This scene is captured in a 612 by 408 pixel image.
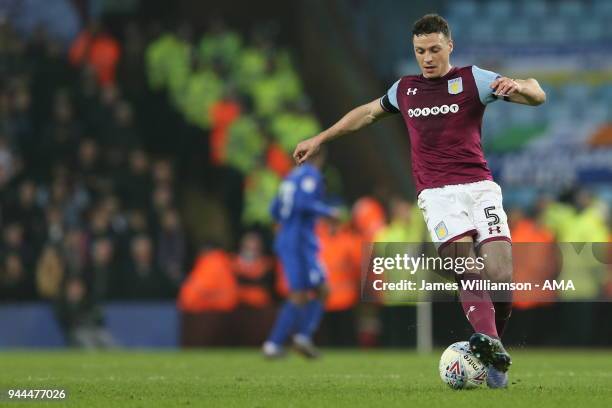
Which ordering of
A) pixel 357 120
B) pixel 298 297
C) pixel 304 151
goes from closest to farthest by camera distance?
pixel 304 151 < pixel 357 120 < pixel 298 297

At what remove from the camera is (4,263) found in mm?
16547

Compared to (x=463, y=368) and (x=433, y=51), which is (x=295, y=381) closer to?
(x=463, y=368)

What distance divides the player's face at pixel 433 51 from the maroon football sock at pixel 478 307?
1.13 meters

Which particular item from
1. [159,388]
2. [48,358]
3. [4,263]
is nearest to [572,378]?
[159,388]

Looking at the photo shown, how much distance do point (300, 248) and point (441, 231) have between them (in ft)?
18.4

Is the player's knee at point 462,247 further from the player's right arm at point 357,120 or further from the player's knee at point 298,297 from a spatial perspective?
the player's knee at point 298,297

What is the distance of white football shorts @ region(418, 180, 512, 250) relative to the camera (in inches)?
281

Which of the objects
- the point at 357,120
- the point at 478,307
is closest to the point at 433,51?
the point at 357,120

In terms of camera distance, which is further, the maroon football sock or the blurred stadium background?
the blurred stadium background

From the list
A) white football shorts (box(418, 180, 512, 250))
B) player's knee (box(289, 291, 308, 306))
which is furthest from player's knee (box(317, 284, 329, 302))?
white football shorts (box(418, 180, 512, 250))

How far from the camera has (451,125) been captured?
7.25 meters

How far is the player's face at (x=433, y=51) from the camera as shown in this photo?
715 centimetres

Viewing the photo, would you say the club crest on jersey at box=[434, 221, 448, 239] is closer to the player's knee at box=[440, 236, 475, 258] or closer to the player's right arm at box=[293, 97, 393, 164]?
the player's knee at box=[440, 236, 475, 258]

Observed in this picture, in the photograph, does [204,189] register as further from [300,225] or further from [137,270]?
[300,225]
